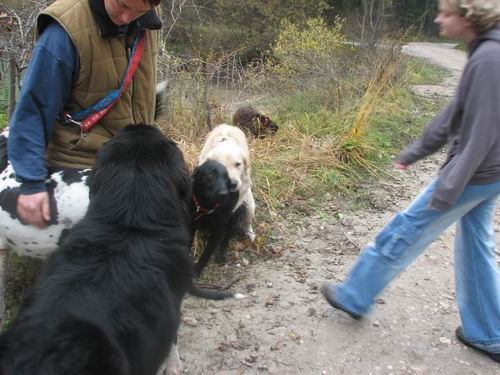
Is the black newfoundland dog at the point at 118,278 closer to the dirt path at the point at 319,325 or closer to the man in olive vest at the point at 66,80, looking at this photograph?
the man in olive vest at the point at 66,80

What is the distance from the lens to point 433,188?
7.89 feet

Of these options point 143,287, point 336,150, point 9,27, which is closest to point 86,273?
point 143,287

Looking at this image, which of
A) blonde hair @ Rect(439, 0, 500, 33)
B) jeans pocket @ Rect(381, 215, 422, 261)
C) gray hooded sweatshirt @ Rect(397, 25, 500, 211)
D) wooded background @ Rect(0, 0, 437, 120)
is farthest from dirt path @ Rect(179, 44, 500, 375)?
wooded background @ Rect(0, 0, 437, 120)

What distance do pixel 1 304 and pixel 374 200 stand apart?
12.1 ft

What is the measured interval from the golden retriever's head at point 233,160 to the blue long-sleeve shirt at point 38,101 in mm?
1498

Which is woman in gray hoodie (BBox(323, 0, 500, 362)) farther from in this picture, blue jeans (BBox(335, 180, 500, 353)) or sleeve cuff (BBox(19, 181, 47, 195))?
sleeve cuff (BBox(19, 181, 47, 195))

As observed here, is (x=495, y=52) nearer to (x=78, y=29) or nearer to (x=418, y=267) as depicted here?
(x=78, y=29)

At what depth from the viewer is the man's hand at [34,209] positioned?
7.13 feet

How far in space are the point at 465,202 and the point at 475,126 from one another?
449mm

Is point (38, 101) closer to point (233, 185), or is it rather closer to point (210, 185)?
point (210, 185)

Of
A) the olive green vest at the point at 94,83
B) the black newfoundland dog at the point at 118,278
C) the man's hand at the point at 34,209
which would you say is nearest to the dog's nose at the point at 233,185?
the olive green vest at the point at 94,83

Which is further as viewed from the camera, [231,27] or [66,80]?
[231,27]

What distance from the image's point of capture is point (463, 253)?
2566mm

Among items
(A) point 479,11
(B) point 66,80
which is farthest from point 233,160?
(A) point 479,11
